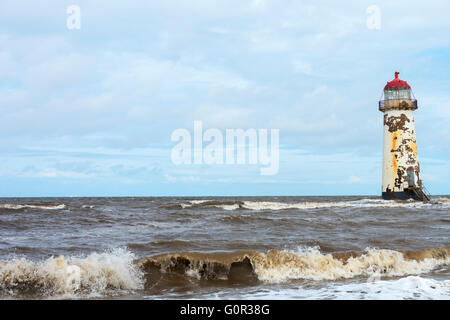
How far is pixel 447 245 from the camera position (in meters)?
12.2

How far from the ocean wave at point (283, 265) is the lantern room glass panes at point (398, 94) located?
65.7 feet

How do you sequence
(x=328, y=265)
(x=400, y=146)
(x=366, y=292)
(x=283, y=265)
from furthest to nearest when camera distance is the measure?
(x=400, y=146), (x=328, y=265), (x=283, y=265), (x=366, y=292)

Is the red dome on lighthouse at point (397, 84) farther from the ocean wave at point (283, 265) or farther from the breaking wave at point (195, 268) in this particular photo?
the ocean wave at point (283, 265)

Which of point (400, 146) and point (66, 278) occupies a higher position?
point (400, 146)

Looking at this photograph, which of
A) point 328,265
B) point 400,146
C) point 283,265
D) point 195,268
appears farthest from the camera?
point 400,146

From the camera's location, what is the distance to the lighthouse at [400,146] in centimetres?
2827

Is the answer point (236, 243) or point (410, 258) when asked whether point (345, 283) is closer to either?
point (410, 258)

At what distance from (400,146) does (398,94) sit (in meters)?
3.19

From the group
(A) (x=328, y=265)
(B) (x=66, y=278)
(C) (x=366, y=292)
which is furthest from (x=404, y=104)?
(B) (x=66, y=278)

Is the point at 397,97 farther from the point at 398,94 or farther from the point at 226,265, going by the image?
the point at 226,265

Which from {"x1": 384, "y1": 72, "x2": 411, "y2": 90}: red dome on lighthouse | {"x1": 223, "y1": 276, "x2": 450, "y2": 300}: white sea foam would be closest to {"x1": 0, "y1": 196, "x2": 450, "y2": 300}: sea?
{"x1": 223, "y1": 276, "x2": 450, "y2": 300}: white sea foam

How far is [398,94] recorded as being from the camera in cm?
2889
